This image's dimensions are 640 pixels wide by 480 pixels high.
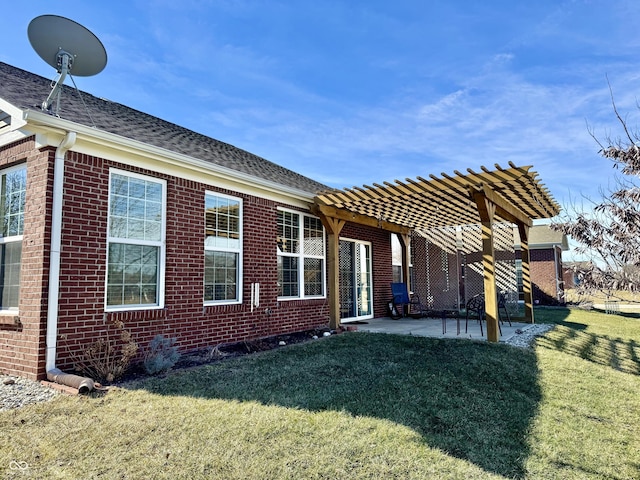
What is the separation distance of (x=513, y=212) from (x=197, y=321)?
7.12 m

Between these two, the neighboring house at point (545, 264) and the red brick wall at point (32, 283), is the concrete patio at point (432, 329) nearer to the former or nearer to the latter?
the red brick wall at point (32, 283)

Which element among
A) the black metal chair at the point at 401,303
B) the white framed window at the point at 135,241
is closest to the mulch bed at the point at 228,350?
the white framed window at the point at 135,241

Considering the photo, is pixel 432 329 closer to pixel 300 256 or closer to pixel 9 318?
pixel 300 256

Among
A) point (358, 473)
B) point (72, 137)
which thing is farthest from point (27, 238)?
point (358, 473)

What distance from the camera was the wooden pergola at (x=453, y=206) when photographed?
680 cm

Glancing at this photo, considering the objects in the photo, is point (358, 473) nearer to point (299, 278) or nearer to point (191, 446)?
point (191, 446)

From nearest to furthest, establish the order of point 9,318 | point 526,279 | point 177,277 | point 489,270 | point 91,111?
1. point 9,318
2. point 177,277
3. point 91,111
4. point 489,270
5. point 526,279

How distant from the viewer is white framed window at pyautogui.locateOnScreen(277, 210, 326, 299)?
837cm

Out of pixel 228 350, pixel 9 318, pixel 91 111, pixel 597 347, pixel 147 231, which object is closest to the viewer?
pixel 9 318

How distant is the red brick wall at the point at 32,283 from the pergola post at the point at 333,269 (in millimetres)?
5301

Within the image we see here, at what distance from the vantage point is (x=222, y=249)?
22.7 feet

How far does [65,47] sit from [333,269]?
6.08 m

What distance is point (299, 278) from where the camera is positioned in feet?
28.6

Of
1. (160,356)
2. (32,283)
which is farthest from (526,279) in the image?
(32,283)
